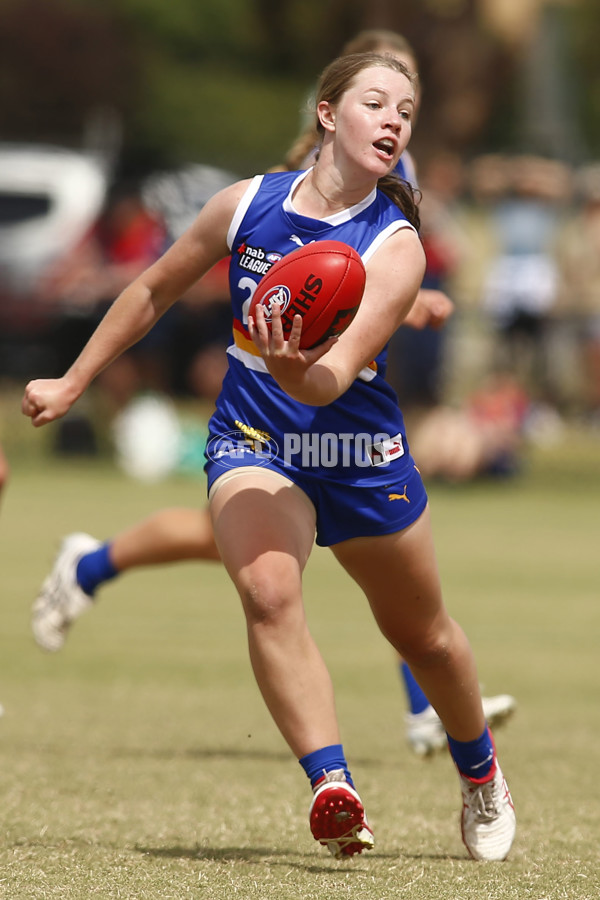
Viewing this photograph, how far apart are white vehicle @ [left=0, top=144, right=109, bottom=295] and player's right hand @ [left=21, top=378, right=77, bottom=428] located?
16811 mm

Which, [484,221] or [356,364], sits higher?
[484,221]

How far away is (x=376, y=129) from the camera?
4039mm

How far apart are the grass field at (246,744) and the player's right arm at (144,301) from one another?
118 centimetres

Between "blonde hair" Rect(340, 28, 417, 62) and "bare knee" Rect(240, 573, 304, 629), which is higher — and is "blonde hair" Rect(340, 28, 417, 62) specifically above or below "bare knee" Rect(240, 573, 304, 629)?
above

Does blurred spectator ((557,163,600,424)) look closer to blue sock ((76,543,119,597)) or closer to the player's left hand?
blue sock ((76,543,119,597))

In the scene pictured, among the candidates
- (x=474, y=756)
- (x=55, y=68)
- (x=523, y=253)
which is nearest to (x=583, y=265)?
(x=523, y=253)

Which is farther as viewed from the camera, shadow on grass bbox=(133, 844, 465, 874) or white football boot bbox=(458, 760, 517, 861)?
white football boot bbox=(458, 760, 517, 861)

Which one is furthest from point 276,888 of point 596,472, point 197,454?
point 596,472

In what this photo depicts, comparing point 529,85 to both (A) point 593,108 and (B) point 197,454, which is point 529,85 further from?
(B) point 197,454

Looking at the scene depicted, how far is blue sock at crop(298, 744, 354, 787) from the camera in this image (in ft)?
12.7

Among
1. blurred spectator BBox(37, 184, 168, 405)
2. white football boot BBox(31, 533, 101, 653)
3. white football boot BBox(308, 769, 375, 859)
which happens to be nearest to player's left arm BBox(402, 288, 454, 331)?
white football boot BBox(308, 769, 375, 859)

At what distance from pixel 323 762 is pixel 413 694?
6.18 ft

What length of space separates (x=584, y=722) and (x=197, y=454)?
9.65m

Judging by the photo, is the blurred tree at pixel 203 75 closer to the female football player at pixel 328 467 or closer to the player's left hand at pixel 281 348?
the female football player at pixel 328 467
